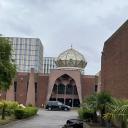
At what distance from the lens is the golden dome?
119000mm

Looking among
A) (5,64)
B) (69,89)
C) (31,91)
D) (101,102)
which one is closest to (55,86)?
(69,89)

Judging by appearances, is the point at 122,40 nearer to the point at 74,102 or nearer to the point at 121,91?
the point at 121,91

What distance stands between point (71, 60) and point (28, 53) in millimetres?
54197

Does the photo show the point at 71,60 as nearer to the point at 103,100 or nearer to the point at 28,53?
the point at 28,53

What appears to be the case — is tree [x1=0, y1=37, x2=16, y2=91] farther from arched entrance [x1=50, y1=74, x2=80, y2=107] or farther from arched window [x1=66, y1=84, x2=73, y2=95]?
arched window [x1=66, y1=84, x2=73, y2=95]

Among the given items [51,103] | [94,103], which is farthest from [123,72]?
[51,103]

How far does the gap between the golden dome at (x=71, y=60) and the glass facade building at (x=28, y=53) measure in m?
45.6

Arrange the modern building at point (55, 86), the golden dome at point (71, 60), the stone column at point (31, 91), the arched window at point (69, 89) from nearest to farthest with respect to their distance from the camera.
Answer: the stone column at point (31, 91), the modern building at point (55, 86), the arched window at point (69, 89), the golden dome at point (71, 60)

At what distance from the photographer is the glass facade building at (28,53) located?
6565 inches

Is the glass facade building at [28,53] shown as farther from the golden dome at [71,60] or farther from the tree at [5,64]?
the tree at [5,64]

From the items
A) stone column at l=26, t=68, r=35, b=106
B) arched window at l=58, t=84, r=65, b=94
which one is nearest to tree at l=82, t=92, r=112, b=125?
stone column at l=26, t=68, r=35, b=106

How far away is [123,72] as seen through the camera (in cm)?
4369

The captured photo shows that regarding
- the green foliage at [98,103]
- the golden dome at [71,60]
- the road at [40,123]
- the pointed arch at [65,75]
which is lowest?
the road at [40,123]

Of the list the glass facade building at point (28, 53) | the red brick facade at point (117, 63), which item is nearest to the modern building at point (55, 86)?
the glass facade building at point (28, 53)
